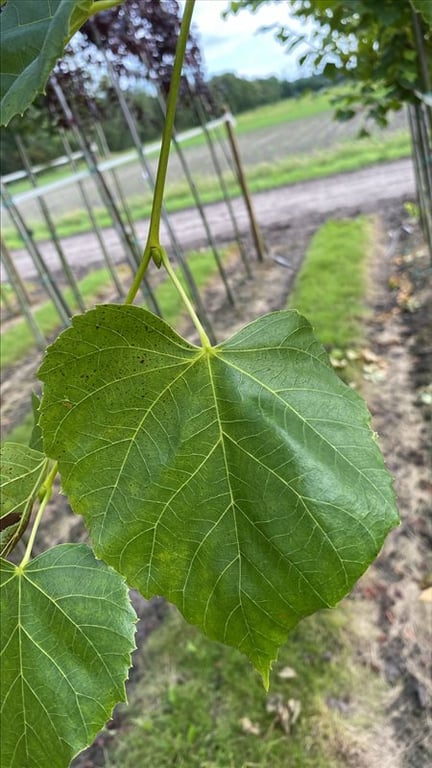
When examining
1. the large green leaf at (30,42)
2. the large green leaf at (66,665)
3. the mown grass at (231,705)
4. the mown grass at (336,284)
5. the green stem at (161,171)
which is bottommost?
the mown grass at (231,705)

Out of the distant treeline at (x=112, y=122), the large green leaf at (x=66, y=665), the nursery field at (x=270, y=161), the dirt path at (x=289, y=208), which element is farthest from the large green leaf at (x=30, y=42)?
the nursery field at (x=270, y=161)

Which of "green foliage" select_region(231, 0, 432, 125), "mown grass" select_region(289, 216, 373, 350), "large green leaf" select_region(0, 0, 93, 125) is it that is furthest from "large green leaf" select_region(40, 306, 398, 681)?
"mown grass" select_region(289, 216, 373, 350)

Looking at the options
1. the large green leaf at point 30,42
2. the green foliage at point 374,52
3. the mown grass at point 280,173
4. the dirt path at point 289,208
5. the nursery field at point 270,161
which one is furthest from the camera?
the nursery field at point 270,161

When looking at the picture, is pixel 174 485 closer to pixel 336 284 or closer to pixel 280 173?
pixel 336 284

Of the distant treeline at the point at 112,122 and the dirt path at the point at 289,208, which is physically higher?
the distant treeline at the point at 112,122

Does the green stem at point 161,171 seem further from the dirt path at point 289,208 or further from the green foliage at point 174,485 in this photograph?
the dirt path at point 289,208

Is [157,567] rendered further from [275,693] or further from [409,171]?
[409,171]

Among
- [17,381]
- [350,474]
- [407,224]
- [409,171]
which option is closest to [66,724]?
[350,474]
